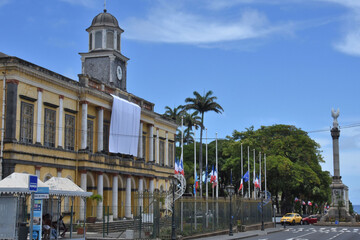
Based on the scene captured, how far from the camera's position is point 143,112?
49.3 metres

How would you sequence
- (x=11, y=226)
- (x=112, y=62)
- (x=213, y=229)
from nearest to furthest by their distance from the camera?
(x=11, y=226) < (x=213, y=229) < (x=112, y=62)

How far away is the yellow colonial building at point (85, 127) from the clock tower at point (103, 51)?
93mm

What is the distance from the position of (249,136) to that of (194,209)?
142 ft

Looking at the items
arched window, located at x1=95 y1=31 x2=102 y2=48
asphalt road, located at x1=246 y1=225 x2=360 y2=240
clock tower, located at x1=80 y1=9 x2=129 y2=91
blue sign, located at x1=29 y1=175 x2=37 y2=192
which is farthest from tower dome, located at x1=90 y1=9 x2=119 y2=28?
blue sign, located at x1=29 y1=175 x2=37 y2=192

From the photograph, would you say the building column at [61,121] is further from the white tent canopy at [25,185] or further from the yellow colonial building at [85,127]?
the white tent canopy at [25,185]

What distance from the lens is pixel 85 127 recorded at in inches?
1578

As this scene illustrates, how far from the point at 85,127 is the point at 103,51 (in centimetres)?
1121

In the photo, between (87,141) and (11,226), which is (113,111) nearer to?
(87,141)

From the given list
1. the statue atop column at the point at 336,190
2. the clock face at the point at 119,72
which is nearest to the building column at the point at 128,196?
the clock face at the point at 119,72

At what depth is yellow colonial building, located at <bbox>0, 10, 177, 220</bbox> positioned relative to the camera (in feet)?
110

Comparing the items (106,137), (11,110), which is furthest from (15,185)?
(106,137)

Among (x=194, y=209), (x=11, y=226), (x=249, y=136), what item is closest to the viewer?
(x=11, y=226)

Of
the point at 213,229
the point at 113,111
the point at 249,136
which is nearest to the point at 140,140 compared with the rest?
the point at 113,111

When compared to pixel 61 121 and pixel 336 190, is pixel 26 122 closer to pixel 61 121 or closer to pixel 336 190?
pixel 61 121
